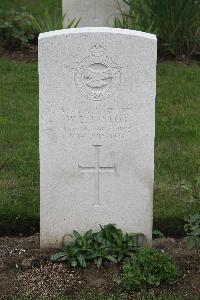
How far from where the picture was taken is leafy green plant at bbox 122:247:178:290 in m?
4.36

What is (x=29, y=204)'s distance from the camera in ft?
17.6

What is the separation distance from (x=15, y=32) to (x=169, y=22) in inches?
73.7

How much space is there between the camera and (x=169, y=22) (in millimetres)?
8625

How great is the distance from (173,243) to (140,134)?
83 centimetres

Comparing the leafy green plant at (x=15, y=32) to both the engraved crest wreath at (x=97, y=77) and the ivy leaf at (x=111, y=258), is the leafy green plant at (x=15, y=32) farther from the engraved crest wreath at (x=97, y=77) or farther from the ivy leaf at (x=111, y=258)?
the ivy leaf at (x=111, y=258)

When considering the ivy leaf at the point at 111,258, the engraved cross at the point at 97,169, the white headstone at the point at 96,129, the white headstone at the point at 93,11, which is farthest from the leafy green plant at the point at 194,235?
the white headstone at the point at 93,11

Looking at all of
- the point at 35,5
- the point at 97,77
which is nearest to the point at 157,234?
the point at 97,77

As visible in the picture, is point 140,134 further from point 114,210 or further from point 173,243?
point 173,243

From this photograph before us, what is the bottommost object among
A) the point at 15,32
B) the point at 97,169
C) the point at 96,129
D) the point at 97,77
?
the point at 97,169

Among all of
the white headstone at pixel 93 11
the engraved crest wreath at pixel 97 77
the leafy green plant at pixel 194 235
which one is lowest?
the leafy green plant at pixel 194 235

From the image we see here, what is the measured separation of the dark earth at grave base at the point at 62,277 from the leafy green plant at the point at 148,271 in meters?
0.06

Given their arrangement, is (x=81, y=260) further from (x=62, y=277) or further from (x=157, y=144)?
(x=157, y=144)

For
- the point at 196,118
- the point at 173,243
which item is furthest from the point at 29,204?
the point at 196,118

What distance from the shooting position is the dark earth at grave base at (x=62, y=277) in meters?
4.40
